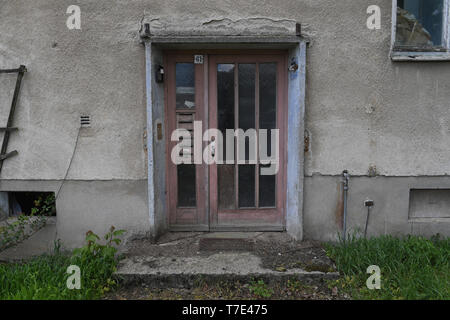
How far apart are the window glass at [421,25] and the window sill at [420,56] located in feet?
0.60

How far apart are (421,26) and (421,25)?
0.04 ft

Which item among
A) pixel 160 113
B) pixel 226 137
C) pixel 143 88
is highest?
pixel 143 88

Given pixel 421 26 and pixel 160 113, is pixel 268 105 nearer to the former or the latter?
pixel 160 113

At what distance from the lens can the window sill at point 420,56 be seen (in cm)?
387

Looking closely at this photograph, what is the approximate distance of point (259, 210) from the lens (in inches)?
173

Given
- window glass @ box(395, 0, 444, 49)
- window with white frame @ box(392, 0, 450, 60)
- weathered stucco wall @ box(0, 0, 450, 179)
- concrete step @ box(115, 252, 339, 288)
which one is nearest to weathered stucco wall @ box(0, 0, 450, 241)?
weathered stucco wall @ box(0, 0, 450, 179)

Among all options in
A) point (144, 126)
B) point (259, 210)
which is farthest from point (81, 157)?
point (259, 210)

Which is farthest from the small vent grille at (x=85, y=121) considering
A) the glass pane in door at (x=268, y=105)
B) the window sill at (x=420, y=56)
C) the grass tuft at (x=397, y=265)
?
the window sill at (x=420, y=56)

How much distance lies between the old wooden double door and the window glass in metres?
1.55

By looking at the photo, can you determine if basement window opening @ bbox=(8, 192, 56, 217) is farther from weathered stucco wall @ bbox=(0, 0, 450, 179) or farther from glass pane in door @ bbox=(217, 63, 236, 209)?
glass pane in door @ bbox=(217, 63, 236, 209)

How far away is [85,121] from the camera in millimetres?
4004

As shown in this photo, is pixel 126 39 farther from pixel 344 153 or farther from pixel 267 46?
pixel 344 153

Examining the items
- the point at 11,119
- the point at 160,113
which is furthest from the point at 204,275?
the point at 11,119

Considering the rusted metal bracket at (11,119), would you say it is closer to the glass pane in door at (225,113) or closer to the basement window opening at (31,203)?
the basement window opening at (31,203)
